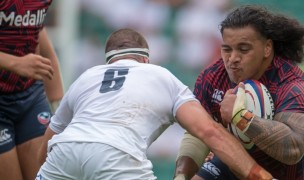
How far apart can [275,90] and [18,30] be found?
1877mm

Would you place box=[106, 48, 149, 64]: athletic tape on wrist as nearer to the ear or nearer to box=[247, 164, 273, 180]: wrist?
the ear

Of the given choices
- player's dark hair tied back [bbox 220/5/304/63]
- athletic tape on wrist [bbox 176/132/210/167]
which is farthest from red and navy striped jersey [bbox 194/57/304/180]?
athletic tape on wrist [bbox 176/132/210/167]

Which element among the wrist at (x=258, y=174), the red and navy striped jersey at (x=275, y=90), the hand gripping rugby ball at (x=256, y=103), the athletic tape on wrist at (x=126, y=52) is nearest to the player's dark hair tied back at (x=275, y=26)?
the red and navy striped jersey at (x=275, y=90)

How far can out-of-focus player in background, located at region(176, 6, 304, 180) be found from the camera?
5.00 m

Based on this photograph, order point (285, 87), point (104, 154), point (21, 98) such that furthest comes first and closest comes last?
point (21, 98)
point (285, 87)
point (104, 154)

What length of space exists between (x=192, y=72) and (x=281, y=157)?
6446 mm

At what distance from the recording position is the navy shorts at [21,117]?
6086 mm

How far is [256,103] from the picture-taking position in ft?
16.9

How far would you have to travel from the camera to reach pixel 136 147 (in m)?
4.88

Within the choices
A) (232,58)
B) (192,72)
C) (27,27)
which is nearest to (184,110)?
(232,58)

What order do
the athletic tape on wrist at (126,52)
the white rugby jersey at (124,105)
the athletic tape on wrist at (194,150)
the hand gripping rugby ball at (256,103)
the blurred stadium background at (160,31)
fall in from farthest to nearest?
the blurred stadium background at (160,31) < the athletic tape on wrist at (194,150) < the athletic tape on wrist at (126,52) < the hand gripping rugby ball at (256,103) < the white rugby jersey at (124,105)

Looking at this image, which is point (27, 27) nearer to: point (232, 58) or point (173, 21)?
point (232, 58)

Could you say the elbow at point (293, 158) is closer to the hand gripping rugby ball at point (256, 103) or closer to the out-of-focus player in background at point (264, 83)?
the out-of-focus player in background at point (264, 83)

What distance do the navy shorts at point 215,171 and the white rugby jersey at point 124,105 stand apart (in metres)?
0.79
